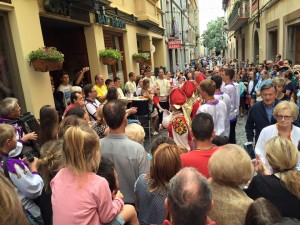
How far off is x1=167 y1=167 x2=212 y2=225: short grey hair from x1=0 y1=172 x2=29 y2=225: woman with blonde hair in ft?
2.38

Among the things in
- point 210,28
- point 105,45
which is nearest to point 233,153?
point 105,45

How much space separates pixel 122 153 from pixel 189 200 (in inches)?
52.5

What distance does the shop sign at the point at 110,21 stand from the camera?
26.9ft

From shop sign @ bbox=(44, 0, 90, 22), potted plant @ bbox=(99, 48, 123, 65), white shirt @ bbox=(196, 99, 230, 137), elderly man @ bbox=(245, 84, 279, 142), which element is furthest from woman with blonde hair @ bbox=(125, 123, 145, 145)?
potted plant @ bbox=(99, 48, 123, 65)

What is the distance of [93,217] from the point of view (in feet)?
5.92

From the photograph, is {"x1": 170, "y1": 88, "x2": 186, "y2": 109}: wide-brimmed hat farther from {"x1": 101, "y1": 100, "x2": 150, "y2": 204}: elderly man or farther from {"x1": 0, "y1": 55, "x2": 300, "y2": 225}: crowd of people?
{"x1": 101, "y1": 100, "x2": 150, "y2": 204}: elderly man

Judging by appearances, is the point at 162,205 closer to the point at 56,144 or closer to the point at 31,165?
the point at 56,144

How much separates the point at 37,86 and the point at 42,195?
3.39m

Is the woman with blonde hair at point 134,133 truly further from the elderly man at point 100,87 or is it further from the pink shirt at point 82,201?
the elderly man at point 100,87

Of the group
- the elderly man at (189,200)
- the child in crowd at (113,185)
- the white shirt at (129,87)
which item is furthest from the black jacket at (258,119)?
the white shirt at (129,87)

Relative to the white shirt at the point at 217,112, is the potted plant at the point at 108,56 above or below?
above

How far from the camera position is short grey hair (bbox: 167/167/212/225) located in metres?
1.30

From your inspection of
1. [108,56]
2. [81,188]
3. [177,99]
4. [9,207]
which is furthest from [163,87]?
[9,207]

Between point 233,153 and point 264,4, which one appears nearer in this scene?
point 233,153
